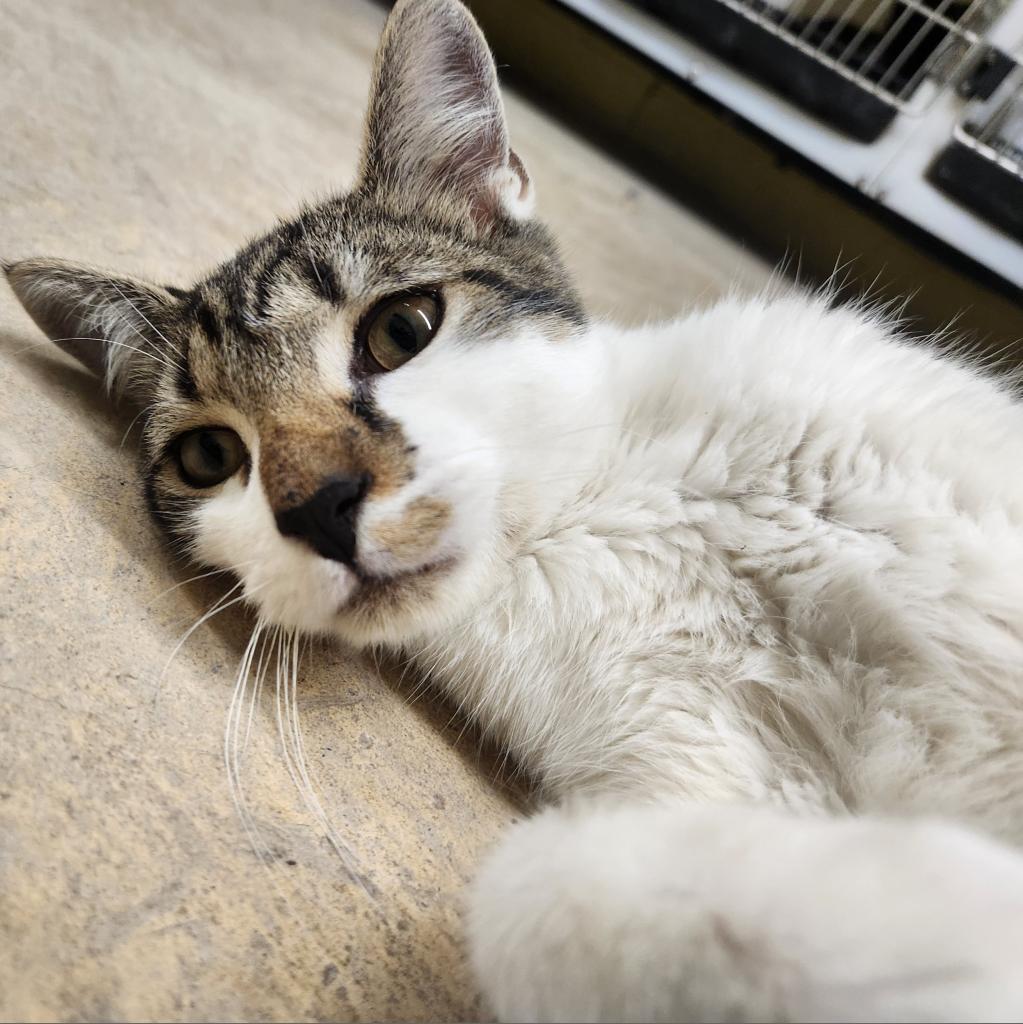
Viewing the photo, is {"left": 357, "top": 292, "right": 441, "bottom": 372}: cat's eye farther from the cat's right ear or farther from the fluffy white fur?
the cat's right ear

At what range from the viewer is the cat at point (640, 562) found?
56 cm

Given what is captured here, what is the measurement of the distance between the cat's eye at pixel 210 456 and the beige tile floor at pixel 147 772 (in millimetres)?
99

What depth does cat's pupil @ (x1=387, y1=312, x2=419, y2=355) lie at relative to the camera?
981 millimetres

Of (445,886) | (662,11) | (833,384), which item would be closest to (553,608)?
(445,886)

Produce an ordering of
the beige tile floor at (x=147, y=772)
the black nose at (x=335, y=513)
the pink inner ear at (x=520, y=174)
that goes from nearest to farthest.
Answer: the beige tile floor at (x=147, y=772) < the black nose at (x=335, y=513) < the pink inner ear at (x=520, y=174)

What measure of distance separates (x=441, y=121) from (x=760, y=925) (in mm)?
1166

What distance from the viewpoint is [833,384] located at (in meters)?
0.91

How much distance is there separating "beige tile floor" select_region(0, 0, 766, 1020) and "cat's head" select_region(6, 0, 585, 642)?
11 cm

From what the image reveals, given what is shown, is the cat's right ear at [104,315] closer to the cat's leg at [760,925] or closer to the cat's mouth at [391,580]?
the cat's mouth at [391,580]

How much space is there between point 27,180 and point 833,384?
1.45 m

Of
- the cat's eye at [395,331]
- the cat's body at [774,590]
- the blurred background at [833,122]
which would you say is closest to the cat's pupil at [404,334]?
the cat's eye at [395,331]

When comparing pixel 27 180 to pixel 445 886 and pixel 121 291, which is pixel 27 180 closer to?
pixel 121 291

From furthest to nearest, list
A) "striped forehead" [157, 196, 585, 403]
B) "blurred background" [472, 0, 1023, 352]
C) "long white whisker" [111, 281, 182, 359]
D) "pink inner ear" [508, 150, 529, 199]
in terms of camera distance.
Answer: "blurred background" [472, 0, 1023, 352] → "pink inner ear" [508, 150, 529, 199] → "long white whisker" [111, 281, 182, 359] → "striped forehead" [157, 196, 585, 403]

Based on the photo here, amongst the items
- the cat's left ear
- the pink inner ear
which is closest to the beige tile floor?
the cat's left ear
